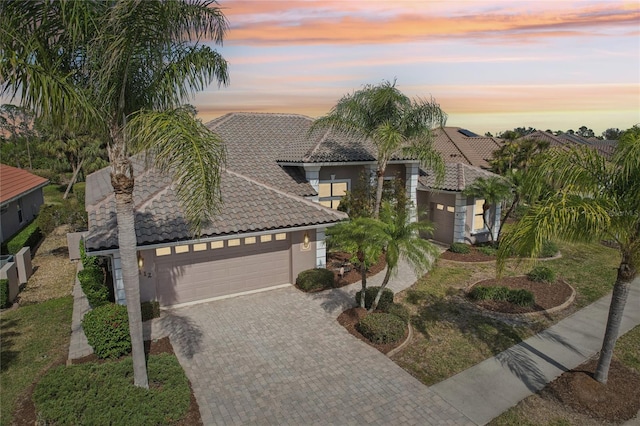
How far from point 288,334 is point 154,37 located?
8.19 meters

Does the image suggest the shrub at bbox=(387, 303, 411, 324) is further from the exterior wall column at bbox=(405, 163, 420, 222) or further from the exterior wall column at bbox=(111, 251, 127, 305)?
the exterior wall column at bbox=(405, 163, 420, 222)

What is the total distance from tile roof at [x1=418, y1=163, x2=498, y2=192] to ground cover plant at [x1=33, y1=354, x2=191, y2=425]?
15316 millimetres

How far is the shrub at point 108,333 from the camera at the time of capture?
10.1 meters

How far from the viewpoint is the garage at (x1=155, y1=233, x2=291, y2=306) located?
1362cm

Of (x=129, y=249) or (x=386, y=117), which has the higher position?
(x=386, y=117)

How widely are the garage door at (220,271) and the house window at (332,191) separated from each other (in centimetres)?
477

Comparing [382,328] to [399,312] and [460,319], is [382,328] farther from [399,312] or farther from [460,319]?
[460,319]

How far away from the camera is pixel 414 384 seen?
30.6 feet

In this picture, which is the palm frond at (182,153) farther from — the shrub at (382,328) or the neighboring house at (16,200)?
the neighboring house at (16,200)

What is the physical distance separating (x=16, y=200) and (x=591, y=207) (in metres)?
29.7

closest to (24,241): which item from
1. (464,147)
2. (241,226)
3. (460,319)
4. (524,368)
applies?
(241,226)

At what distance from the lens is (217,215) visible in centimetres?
1392

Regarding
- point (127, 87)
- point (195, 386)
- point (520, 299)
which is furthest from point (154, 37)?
point (520, 299)

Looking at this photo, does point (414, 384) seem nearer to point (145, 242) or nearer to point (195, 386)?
point (195, 386)
